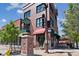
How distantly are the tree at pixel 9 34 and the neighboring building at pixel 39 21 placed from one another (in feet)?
3.25

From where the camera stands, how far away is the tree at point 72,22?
38.7ft

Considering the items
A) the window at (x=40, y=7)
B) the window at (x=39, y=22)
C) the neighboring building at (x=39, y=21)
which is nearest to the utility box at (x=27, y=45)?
the neighboring building at (x=39, y=21)

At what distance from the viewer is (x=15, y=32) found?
12523mm

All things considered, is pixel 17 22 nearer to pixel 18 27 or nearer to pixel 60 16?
pixel 18 27

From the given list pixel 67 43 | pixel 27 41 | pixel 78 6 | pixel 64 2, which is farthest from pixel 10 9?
pixel 67 43

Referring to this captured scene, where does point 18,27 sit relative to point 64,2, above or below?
below

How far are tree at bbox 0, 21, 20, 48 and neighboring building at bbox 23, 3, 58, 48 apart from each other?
3.25 ft

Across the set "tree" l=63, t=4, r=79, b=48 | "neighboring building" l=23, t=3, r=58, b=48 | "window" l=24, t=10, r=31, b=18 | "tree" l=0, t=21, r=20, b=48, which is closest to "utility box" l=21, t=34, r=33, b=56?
"tree" l=0, t=21, r=20, b=48

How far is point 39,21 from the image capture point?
46.7ft

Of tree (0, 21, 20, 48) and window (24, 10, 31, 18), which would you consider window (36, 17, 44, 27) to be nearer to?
window (24, 10, 31, 18)

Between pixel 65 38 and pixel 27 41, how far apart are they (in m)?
2.97

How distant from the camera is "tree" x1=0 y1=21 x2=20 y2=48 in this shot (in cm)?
1237

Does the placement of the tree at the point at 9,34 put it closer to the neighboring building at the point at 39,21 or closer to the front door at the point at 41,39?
the neighboring building at the point at 39,21

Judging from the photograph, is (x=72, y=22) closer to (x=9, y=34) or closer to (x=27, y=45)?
(x=27, y=45)
